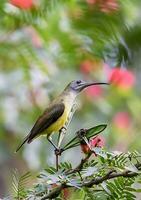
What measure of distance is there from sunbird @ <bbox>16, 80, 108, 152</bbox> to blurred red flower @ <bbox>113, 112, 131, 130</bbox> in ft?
4.61

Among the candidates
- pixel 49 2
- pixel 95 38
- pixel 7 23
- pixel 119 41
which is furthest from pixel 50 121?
pixel 7 23

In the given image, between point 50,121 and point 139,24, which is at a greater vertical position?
point 50,121

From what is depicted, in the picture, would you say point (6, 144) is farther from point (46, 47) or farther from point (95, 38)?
point (95, 38)

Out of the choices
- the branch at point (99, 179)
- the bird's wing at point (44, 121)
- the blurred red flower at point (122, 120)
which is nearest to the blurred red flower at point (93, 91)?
the blurred red flower at point (122, 120)

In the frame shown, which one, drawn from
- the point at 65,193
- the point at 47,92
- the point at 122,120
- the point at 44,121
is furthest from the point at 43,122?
the point at 122,120

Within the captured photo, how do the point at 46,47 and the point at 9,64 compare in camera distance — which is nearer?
the point at 46,47

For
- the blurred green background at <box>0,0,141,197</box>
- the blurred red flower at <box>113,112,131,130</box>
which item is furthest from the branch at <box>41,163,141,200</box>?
the blurred red flower at <box>113,112,131,130</box>

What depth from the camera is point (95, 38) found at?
0.91 m

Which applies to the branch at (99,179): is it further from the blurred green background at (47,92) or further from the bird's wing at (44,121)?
the blurred green background at (47,92)

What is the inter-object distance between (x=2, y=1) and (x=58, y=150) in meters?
0.41

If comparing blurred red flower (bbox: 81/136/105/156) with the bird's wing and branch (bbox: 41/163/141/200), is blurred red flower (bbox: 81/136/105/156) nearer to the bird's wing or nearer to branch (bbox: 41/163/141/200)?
branch (bbox: 41/163/141/200)

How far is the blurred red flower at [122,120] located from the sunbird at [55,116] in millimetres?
1405

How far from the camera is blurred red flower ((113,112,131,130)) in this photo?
9.46 ft

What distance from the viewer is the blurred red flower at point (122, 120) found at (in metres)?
2.88
